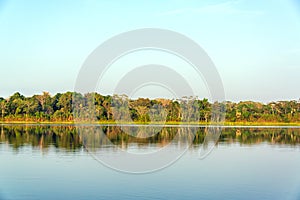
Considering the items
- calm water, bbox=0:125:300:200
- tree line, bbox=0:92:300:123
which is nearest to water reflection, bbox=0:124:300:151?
calm water, bbox=0:125:300:200

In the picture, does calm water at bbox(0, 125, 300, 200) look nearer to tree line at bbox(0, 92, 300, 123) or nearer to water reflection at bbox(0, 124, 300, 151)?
water reflection at bbox(0, 124, 300, 151)

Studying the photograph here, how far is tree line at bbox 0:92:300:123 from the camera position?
2000 inches

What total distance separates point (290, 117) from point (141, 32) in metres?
40.0

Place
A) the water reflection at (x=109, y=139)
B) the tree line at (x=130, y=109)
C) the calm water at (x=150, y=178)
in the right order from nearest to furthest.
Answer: the calm water at (x=150, y=178) < the water reflection at (x=109, y=139) < the tree line at (x=130, y=109)

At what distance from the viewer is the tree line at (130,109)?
5081 centimetres

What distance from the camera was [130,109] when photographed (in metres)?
51.1

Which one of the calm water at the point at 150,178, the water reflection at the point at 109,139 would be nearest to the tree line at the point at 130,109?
the water reflection at the point at 109,139

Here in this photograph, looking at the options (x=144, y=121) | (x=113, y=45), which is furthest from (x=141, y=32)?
(x=144, y=121)

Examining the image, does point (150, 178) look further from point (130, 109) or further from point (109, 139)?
point (130, 109)

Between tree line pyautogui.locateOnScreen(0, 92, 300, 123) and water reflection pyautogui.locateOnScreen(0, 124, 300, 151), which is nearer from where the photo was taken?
water reflection pyautogui.locateOnScreen(0, 124, 300, 151)

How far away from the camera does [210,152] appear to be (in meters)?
20.2

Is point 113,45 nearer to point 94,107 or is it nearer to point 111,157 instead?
point 111,157

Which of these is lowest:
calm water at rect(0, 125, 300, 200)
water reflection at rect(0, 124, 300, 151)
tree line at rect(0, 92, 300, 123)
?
calm water at rect(0, 125, 300, 200)

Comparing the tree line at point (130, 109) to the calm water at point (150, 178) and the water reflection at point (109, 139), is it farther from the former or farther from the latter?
the calm water at point (150, 178)
